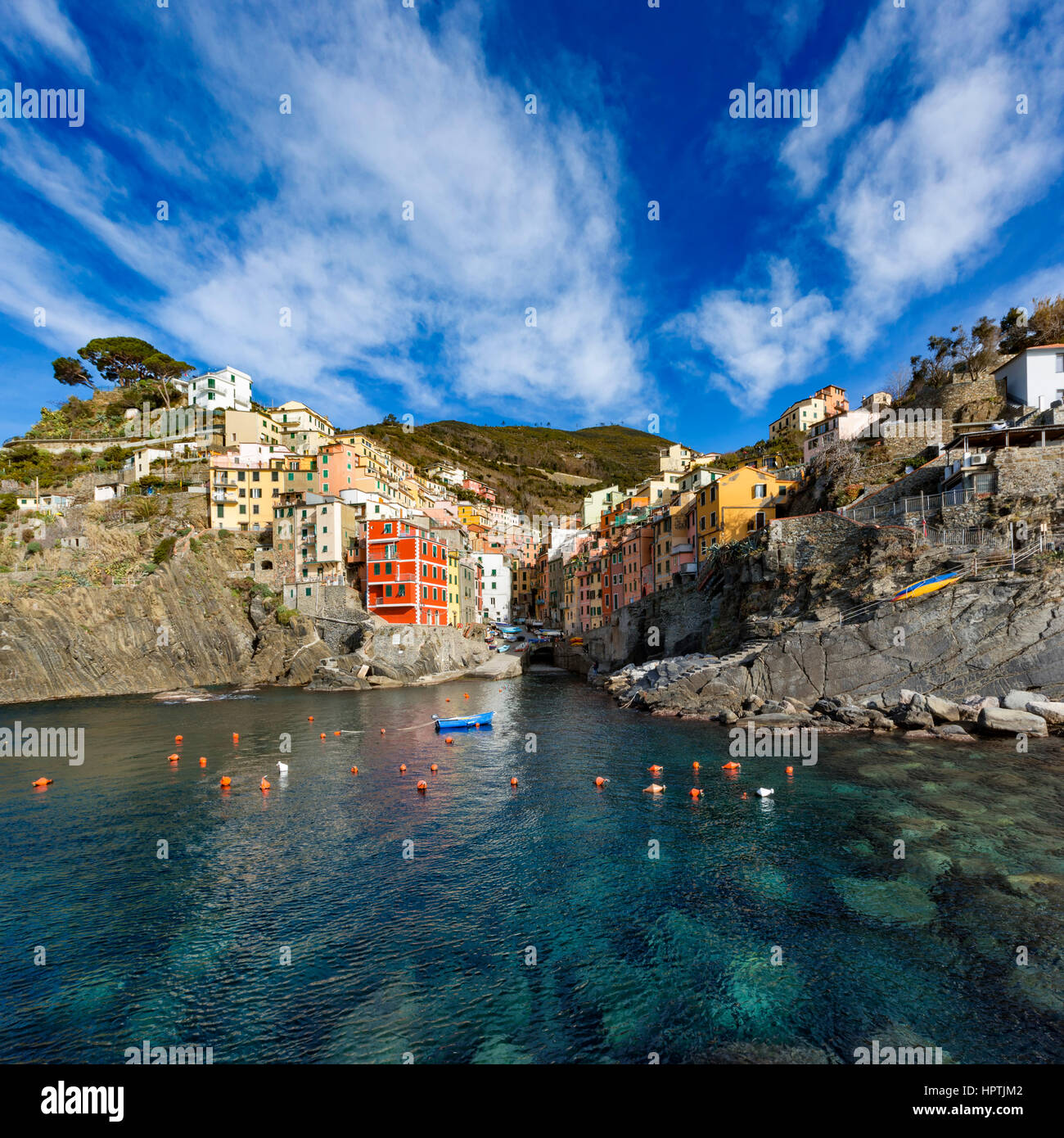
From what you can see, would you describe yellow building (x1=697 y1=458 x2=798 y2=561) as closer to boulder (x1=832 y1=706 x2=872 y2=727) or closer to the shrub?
boulder (x1=832 y1=706 x2=872 y2=727)

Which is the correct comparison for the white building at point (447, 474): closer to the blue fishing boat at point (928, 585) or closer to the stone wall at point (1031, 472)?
the blue fishing boat at point (928, 585)

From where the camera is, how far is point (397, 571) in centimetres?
6750

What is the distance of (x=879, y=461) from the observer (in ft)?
160

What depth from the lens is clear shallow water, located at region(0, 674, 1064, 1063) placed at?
10.3 meters

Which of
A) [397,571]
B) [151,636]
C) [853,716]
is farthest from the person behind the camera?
[397,571]

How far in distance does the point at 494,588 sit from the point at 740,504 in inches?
2345

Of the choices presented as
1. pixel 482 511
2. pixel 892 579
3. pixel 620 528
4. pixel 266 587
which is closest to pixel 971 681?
pixel 892 579

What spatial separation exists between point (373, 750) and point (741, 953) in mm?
23669

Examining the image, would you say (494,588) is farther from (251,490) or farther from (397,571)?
(251,490)

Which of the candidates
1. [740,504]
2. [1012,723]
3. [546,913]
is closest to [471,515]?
[740,504]

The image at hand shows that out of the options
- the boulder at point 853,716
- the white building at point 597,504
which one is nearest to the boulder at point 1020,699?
the boulder at point 853,716

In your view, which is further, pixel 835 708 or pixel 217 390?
pixel 217 390

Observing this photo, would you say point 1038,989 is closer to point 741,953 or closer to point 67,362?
point 741,953

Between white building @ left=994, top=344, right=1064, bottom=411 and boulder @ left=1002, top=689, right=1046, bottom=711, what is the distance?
30366mm
